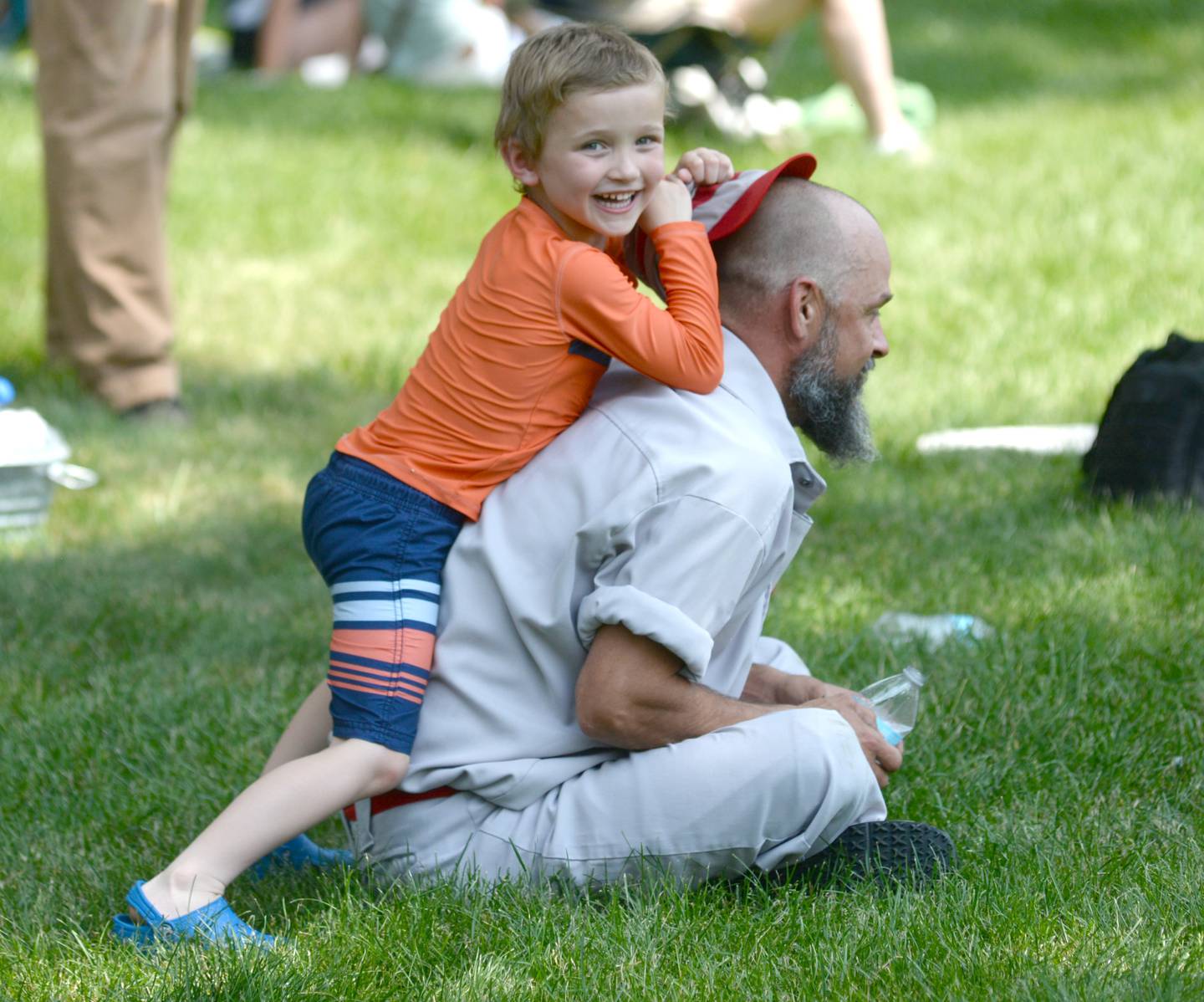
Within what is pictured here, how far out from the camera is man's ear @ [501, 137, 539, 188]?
9.41ft

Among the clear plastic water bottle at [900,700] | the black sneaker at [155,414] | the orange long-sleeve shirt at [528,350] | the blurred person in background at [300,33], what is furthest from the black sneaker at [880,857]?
the blurred person in background at [300,33]

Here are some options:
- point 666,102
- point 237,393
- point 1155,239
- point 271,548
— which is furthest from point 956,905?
point 1155,239

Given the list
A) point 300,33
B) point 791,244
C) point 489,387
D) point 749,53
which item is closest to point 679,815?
point 489,387

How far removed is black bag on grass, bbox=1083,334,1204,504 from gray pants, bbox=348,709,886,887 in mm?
2359

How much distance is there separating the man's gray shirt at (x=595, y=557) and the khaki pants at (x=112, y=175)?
374 cm

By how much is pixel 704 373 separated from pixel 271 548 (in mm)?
2801

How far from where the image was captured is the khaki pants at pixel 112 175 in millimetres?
5941

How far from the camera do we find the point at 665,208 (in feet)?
9.41

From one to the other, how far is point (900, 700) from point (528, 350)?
1.09 metres

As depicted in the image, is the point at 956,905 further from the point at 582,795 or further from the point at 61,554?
the point at 61,554

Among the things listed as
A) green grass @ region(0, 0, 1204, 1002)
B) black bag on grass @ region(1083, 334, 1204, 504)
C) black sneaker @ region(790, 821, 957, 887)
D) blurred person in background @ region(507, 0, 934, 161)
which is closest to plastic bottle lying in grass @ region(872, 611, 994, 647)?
green grass @ region(0, 0, 1204, 1002)

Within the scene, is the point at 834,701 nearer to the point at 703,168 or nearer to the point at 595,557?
the point at 595,557

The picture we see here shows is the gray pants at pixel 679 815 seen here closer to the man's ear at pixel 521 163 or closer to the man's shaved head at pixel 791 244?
the man's shaved head at pixel 791 244

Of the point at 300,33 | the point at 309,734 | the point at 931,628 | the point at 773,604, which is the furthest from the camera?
the point at 300,33
